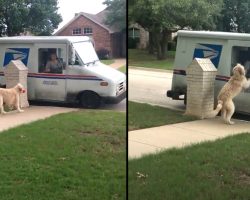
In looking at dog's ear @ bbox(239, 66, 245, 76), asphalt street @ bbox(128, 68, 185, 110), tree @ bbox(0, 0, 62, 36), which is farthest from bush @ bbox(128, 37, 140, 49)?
tree @ bbox(0, 0, 62, 36)

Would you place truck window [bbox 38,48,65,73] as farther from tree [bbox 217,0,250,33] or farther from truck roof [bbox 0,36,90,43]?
tree [bbox 217,0,250,33]

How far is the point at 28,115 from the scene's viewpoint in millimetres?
2568

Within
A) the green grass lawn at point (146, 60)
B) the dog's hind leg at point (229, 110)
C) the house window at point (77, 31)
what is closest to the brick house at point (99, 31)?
the house window at point (77, 31)

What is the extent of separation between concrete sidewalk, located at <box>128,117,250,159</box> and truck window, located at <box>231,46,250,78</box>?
30 cm

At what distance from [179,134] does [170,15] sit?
65cm

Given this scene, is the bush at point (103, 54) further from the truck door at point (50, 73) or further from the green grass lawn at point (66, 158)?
the green grass lawn at point (66, 158)

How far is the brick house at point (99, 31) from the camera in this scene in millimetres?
2068

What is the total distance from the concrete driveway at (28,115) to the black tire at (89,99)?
99mm

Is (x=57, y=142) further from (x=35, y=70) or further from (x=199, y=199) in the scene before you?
(x=199, y=199)

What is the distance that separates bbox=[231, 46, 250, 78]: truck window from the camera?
1798mm

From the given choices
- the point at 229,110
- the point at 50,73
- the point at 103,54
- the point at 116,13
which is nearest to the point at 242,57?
the point at 229,110

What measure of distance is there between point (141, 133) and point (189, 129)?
247mm

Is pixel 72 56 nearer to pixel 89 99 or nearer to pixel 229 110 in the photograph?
pixel 89 99

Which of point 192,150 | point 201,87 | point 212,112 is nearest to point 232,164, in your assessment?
point 192,150
